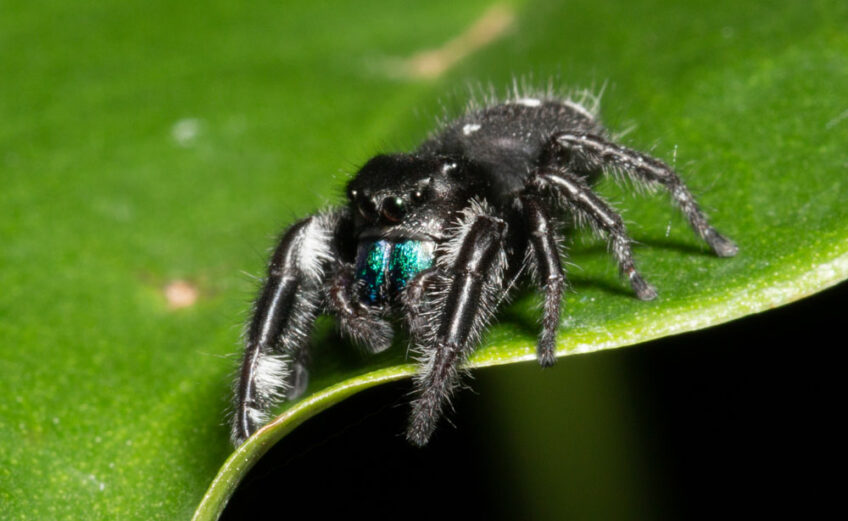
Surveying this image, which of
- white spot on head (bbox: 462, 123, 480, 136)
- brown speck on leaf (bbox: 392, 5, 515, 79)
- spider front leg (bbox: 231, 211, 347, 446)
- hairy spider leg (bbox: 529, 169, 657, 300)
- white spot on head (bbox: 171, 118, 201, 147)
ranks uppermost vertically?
brown speck on leaf (bbox: 392, 5, 515, 79)

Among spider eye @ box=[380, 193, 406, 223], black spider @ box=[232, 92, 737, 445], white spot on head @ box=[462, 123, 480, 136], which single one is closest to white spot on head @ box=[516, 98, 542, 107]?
white spot on head @ box=[462, 123, 480, 136]

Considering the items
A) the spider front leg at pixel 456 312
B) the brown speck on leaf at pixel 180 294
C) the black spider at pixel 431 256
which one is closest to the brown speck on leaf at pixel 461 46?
the black spider at pixel 431 256

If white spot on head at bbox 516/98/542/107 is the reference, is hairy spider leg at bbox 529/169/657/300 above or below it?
below

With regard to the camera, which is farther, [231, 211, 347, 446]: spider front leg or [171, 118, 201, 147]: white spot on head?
[171, 118, 201, 147]: white spot on head

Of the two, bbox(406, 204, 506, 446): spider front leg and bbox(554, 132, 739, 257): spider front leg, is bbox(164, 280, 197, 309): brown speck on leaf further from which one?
bbox(554, 132, 739, 257): spider front leg

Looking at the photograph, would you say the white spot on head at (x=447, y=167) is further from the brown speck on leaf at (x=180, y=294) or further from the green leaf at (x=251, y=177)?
the brown speck on leaf at (x=180, y=294)

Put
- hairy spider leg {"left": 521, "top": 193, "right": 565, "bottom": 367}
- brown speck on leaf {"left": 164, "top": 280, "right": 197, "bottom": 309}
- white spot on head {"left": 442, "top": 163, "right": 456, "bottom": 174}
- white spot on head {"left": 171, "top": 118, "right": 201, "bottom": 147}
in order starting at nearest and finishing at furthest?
1. hairy spider leg {"left": 521, "top": 193, "right": 565, "bottom": 367}
2. white spot on head {"left": 442, "top": 163, "right": 456, "bottom": 174}
3. brown speck on leaf {"left": 164, "top": 280, "right": 197, "bottom": 309}
4. white spot on head {"left": 171, "top": 118, "right": 201, "bottom": 147}
